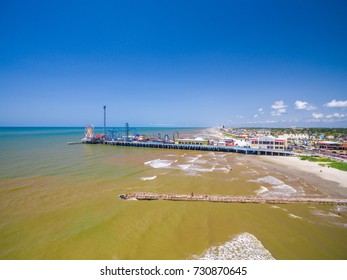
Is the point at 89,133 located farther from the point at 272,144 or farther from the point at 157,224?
the point at 157,224

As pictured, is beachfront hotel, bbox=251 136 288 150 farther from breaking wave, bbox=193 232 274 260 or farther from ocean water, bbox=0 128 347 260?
breaking wave, bbox=193 232 274 260

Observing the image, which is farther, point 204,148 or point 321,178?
point 204,148

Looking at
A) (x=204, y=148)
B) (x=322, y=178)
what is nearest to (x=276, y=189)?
(x=322, y=178)

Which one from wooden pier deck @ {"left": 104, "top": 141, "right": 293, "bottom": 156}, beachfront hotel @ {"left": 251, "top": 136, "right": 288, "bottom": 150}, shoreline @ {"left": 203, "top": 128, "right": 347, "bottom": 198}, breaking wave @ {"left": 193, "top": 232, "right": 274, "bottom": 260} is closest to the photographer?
breaking wave @ {"left": 193, "top": 232, "right": 274, "bottom": 260}

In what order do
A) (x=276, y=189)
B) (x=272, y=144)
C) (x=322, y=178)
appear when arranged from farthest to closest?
1. (x=272, y=144)
2. (x=322, y=178)
3. (x=276, y=189)

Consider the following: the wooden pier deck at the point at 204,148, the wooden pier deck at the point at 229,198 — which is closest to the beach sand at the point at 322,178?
the wooden pier deck at the point at 229,198

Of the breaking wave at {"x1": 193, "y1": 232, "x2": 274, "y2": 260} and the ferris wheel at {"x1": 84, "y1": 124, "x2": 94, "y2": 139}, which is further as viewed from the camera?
the ferris wheel at {"x1": 84, "y1": 124, "x2": 94, "y2": 139}

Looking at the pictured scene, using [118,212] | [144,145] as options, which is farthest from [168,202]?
[144,145]

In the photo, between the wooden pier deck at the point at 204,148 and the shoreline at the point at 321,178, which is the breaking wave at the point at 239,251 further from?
the wooden pier deck at the point at 204,148

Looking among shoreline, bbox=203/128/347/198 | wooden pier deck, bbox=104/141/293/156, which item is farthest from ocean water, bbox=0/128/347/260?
wooden pier deck, bbox=104/141/293/156
